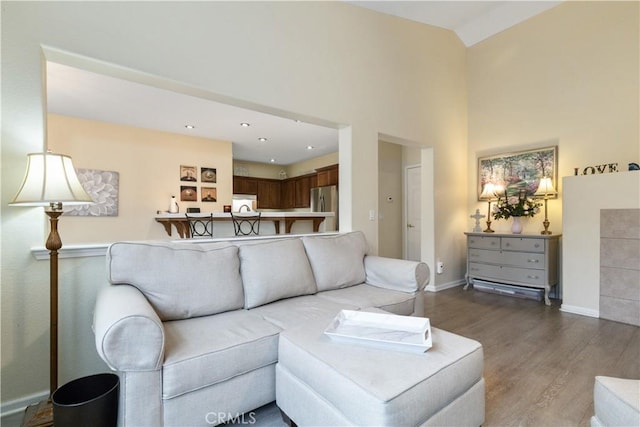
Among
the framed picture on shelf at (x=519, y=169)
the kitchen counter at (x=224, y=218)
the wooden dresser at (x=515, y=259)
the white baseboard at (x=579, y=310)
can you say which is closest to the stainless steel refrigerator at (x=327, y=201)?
the kitchen counter at (x=224, y=218)

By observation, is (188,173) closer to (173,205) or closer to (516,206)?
(173,205)

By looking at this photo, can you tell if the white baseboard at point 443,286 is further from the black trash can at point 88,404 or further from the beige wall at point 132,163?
the beige wall at point 132,163

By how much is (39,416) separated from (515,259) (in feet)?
14.7

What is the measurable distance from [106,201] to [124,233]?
582 mm

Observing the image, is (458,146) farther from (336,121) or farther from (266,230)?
(266,230)

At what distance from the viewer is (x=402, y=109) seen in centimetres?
376

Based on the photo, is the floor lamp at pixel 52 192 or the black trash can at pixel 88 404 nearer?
the black trash can at pixel 88 404

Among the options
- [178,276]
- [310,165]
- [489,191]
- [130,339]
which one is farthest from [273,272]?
[310,165]

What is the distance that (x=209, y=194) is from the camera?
5.80m

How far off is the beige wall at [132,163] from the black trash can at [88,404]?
3879 mm

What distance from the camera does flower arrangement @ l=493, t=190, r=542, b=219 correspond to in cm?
387

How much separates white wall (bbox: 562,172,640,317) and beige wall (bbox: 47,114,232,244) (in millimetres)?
5427

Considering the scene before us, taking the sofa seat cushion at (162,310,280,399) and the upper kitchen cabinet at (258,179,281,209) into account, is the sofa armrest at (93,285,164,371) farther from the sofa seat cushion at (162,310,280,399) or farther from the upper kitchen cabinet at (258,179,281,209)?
the upper kitchen cabinet at (258,179,281,209)

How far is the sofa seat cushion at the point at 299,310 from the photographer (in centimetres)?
179
